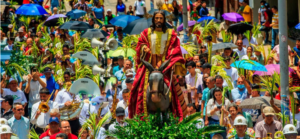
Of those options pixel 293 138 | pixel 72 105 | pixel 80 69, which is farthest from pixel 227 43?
pixel 293 138

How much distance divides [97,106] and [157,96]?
378 centimetres

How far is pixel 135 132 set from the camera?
10.8 m

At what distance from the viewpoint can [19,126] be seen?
44.7 ft

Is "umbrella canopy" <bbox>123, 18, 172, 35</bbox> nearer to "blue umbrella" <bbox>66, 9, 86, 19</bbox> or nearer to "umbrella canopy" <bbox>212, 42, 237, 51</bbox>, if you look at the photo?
"umbrella canopy" <bbox>212, 42, 237, 51</bbox>

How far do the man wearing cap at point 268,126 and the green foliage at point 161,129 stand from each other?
1473mm

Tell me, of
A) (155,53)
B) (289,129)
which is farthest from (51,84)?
(289,129)

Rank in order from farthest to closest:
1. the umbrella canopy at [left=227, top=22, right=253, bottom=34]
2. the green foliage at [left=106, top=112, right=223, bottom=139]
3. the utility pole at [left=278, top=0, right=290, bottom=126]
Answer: the umbrella canopy at [left=227, top=22, right=253, bottom=34] → the utility pole at [left=278, top=0, right=290, bottom=126] → the green foliage at [left=106, top=112, right=223, bottom=139]

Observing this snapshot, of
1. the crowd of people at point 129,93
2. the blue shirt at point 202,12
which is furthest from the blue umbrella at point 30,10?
the blue shirt at point 202,12

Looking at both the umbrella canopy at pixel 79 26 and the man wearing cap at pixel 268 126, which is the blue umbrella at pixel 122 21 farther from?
the man wearing cap at pixel 268 126

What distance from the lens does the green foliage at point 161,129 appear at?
10.7m

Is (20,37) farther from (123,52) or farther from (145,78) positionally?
(145,78)

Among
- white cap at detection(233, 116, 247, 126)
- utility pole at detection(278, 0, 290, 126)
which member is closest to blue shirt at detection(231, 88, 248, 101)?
utility pole at detection(278, 0, 290, 126)

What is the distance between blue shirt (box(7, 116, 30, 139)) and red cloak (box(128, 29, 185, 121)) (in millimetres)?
2595

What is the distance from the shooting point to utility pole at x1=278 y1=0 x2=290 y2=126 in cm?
1212
